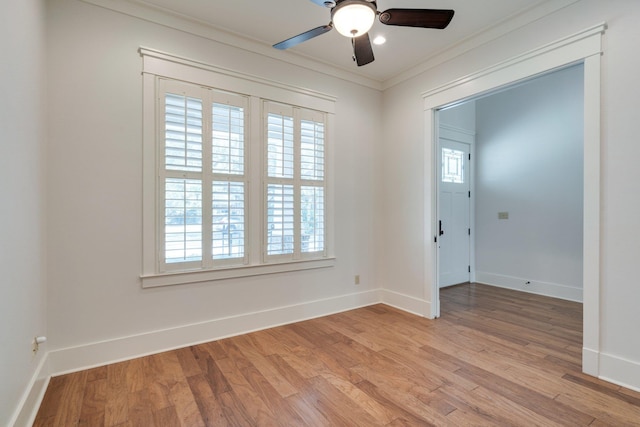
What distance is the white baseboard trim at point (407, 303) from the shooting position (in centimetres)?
362

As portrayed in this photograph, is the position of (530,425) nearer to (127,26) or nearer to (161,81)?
(161,81)

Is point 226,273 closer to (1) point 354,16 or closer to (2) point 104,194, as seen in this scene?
(2) point 104,194

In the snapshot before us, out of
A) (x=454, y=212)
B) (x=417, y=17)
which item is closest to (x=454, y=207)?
(x=454, y=212)

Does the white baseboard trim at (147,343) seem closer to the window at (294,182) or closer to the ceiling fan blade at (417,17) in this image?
the window at (294,182)

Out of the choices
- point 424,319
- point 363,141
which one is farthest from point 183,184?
point 424,319

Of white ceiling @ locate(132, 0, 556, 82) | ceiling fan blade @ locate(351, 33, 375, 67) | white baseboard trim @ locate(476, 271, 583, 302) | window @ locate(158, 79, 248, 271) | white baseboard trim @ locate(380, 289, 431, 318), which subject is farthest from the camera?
white baseboard trim @ locate(476, 271, 583, 302)

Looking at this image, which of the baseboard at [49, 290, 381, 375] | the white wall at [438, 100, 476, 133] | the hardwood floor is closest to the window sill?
the baseboard at [49, 290, 381, 375]

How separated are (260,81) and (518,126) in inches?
164

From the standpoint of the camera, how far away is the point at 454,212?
516cm

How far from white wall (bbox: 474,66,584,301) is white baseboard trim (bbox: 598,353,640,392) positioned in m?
2.42

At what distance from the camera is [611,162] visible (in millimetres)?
A: 2236

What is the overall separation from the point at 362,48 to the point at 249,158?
152 cm

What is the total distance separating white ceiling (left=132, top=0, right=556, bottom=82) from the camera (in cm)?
259

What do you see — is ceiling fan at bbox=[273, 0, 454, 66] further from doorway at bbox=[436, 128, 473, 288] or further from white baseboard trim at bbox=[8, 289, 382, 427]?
doorway at bbox=[436, 128, 473, 288]
